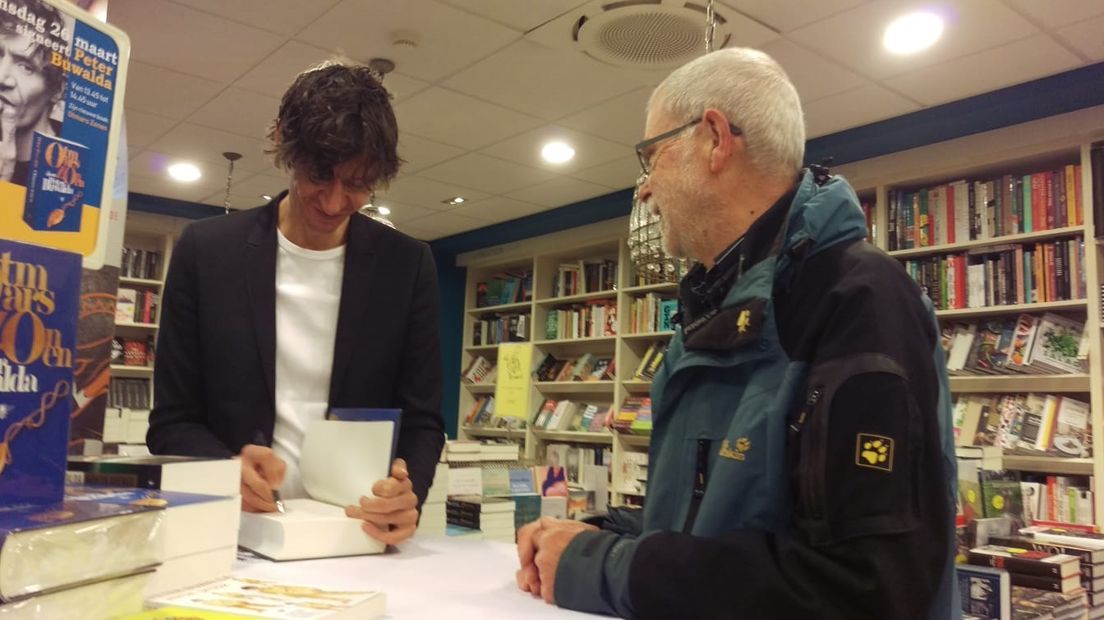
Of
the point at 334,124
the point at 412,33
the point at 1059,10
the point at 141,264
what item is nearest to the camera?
the point at 334,124

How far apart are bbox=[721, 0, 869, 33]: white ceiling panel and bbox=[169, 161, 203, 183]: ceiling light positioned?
3.85m

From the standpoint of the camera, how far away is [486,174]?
5.17m

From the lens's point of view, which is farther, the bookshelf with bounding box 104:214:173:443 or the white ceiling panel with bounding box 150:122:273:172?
the bookshelf with bounding box 104:214:173:443

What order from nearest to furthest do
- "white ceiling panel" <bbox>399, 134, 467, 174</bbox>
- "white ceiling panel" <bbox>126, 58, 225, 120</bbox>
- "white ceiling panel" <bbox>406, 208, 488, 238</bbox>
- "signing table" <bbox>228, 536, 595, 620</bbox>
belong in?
"signing table" <bbox>228, 536, 595, 620</bbox>
"white ceiling panel" <bbox>126, 58, 225, 120</bbox>
"white ceiling panel" <bbox>399, 134, 467, 174</bbox>
"white ceiling panel" <bbox>406, 208, 488, 238</bbox>

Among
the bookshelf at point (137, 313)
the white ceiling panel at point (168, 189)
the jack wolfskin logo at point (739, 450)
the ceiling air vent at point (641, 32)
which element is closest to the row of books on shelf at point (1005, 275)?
the ceiling air vent at point (641, 32)

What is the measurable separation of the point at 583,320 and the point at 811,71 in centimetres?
296

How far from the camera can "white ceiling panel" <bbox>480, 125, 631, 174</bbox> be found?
14.3 ft

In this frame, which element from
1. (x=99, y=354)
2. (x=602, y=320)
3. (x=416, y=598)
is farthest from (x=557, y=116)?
(x=416, y=598)

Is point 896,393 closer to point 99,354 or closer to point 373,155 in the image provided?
point 373,155

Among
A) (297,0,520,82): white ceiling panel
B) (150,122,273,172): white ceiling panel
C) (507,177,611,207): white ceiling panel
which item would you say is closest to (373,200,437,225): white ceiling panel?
(507,177,611,207): white ceiling panel

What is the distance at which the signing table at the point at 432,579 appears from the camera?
728 millimetres

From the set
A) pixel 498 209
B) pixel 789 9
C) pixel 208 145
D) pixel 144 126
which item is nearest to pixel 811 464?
pixel 789 9

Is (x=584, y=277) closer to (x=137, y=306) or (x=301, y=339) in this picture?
(x=137, y=306)

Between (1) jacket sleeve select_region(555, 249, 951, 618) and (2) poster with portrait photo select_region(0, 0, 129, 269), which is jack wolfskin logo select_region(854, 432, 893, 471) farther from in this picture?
(2) poster with portrait photo select_region(0, 0, 129, 269)
